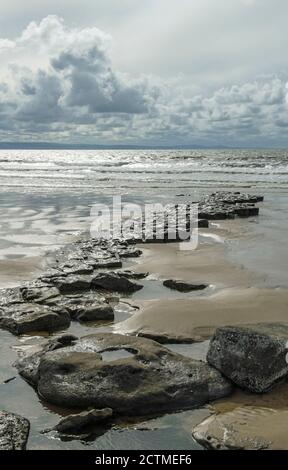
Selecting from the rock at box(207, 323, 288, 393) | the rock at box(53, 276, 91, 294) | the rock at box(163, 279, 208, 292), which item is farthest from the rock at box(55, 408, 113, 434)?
the rock at box(163, 279, 208, 292)

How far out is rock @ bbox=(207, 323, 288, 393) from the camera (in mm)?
5875

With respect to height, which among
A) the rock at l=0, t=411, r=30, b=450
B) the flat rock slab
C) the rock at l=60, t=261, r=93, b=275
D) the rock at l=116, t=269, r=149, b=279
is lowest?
the flat rock slab

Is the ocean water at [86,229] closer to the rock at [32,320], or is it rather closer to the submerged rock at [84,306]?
the rock at [32,320]

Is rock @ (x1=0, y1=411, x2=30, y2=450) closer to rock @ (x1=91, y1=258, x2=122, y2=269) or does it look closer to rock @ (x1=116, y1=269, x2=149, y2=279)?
rock @ (x1=116, y1=269, x2=149, y2=279)

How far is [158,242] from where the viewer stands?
1578cm

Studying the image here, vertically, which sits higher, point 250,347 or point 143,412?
point 250,347

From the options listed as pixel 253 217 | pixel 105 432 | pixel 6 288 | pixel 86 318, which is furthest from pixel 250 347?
pixel 253 217

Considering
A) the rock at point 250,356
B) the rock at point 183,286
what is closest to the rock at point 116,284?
the rock at point 183,286

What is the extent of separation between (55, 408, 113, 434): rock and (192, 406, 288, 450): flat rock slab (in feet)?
3.03

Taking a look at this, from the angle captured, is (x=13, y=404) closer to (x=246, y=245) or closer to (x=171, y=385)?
(x=171, y=385)

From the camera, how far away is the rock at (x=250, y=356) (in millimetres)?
5875

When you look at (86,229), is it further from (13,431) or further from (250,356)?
(13,431)

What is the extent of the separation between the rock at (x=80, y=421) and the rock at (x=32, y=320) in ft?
9.37
